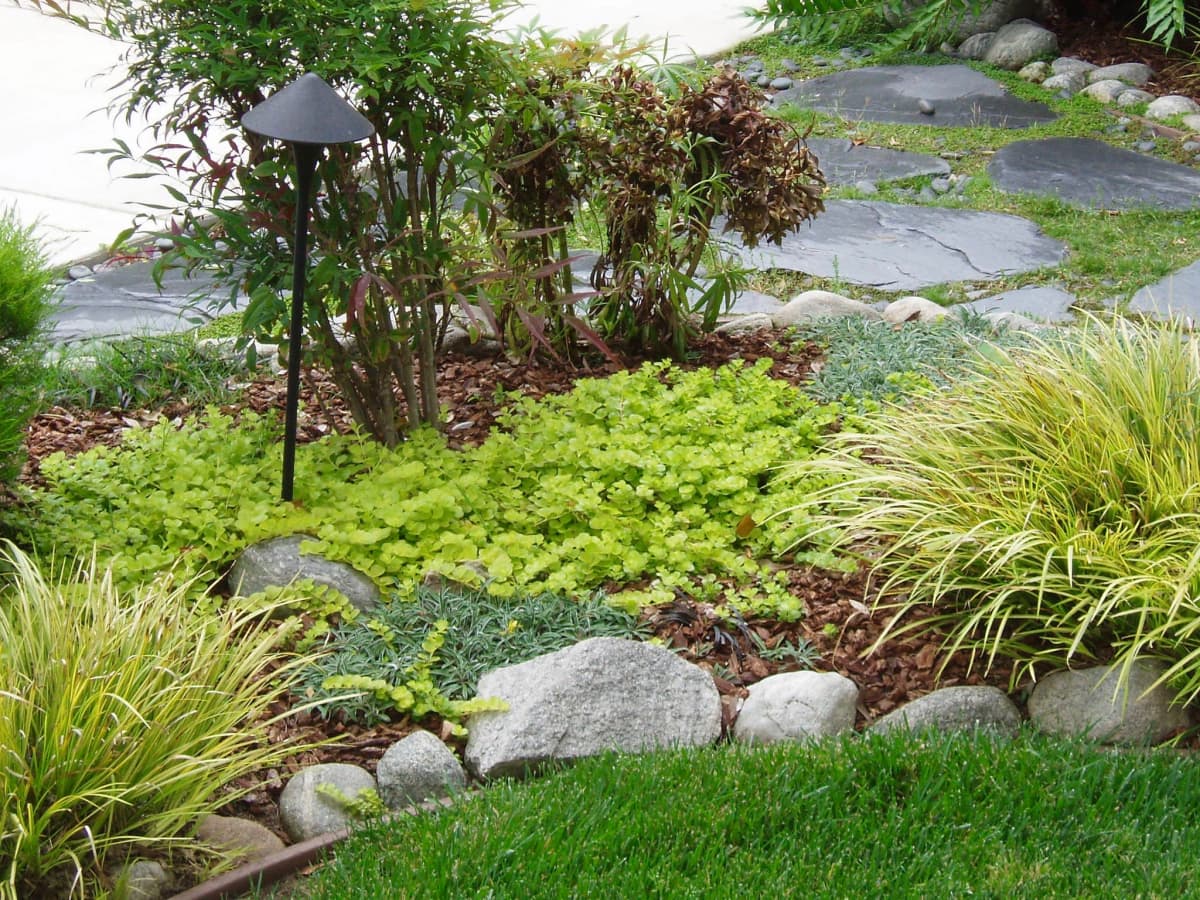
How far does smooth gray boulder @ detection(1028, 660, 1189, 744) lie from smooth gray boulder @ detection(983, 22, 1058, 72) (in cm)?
841

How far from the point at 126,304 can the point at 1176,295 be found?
538 cm

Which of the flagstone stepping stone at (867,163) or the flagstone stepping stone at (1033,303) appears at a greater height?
the flagstone stepping stone at (867,163)

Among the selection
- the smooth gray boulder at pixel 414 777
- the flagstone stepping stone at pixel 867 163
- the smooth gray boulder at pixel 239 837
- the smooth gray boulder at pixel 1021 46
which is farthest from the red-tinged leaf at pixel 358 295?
the smooth gray boulder at pixel 1021 46

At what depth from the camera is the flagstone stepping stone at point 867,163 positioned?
8.09m

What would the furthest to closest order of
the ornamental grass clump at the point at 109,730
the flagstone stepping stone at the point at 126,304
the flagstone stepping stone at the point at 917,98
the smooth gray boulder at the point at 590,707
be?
the flagstone stepping stone at the point at 917,98
the flagstone stepping stone at the point at 126,304
the smooth gray boulder at the point at 590,707
the ornamental grass clump at the point at 109,730

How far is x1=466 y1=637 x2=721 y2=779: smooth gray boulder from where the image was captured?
2.84 meters

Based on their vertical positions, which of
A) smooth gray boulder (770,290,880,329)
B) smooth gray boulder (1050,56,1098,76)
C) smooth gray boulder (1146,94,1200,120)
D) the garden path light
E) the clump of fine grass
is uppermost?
smooth gray boulder (1050,56,1098,76)

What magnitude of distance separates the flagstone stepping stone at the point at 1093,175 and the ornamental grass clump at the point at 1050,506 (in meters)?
3.99

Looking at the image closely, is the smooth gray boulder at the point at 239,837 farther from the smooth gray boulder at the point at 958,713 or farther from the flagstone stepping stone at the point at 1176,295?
the flagstone stepping stone at the point at 1176,295

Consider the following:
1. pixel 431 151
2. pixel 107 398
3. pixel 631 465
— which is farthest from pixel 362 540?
pixel 107 398

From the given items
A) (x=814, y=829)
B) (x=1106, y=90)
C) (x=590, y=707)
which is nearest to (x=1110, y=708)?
(x=814, y=829)

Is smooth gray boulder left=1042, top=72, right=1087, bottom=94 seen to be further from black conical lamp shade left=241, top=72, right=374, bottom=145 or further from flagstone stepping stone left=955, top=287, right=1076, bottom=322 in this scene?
black conical lamp shade left=241, top=72, right=374, bottom=145

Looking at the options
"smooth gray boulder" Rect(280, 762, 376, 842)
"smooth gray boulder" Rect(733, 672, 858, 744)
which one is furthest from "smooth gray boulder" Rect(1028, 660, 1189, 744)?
"smooth gray boulder" Rect(280, 762, 376, 842)

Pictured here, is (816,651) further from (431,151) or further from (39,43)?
(39,43)
